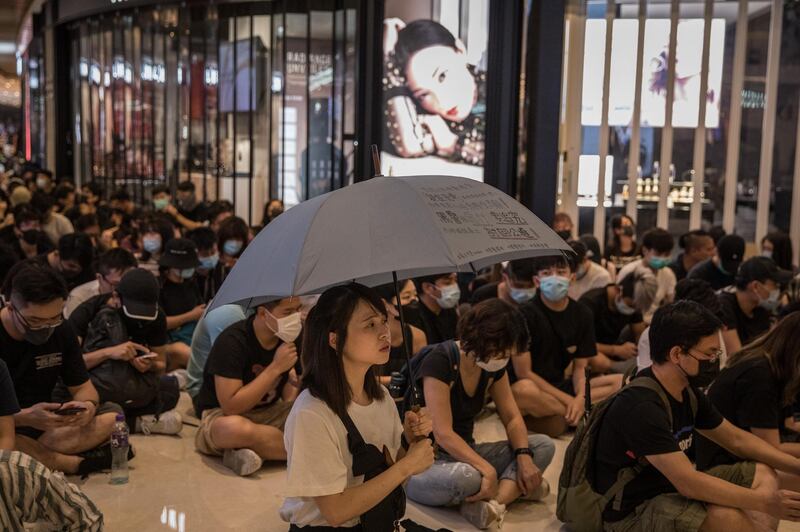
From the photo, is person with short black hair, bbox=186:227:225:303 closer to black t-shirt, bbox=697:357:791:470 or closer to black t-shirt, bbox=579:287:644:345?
black t-shirt, bbox=579:287:644:345

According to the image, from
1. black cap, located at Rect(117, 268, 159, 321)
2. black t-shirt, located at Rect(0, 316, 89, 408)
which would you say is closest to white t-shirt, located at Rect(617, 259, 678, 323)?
black cap, located at Rect(117, 268, 159, 321)

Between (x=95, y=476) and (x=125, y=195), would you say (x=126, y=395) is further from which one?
(x=125, y=195)

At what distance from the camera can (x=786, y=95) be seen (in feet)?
39.4

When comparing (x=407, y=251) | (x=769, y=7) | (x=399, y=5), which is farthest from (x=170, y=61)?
(x=407, y=251)

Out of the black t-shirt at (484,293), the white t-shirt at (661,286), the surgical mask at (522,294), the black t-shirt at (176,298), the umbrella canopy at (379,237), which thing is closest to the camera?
the umbrella canopy at (379,237)

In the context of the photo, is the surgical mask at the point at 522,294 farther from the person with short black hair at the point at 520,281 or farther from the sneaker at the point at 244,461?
the sneaker at the point at 244,461

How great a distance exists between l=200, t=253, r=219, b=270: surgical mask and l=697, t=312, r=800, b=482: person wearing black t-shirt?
432 cm

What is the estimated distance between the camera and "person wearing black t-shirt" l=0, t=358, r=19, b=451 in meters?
3.74

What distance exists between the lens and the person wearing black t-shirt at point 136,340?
17.6 ft

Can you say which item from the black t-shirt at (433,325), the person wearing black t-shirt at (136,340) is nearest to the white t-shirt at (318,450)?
the person wearing black t-shirt at (136,340)

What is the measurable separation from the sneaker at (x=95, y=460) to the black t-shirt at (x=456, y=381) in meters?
1.75

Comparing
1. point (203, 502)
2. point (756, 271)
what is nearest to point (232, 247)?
point (203, 502)

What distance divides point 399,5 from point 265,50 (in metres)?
3.45

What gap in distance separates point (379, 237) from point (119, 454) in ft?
8.88
